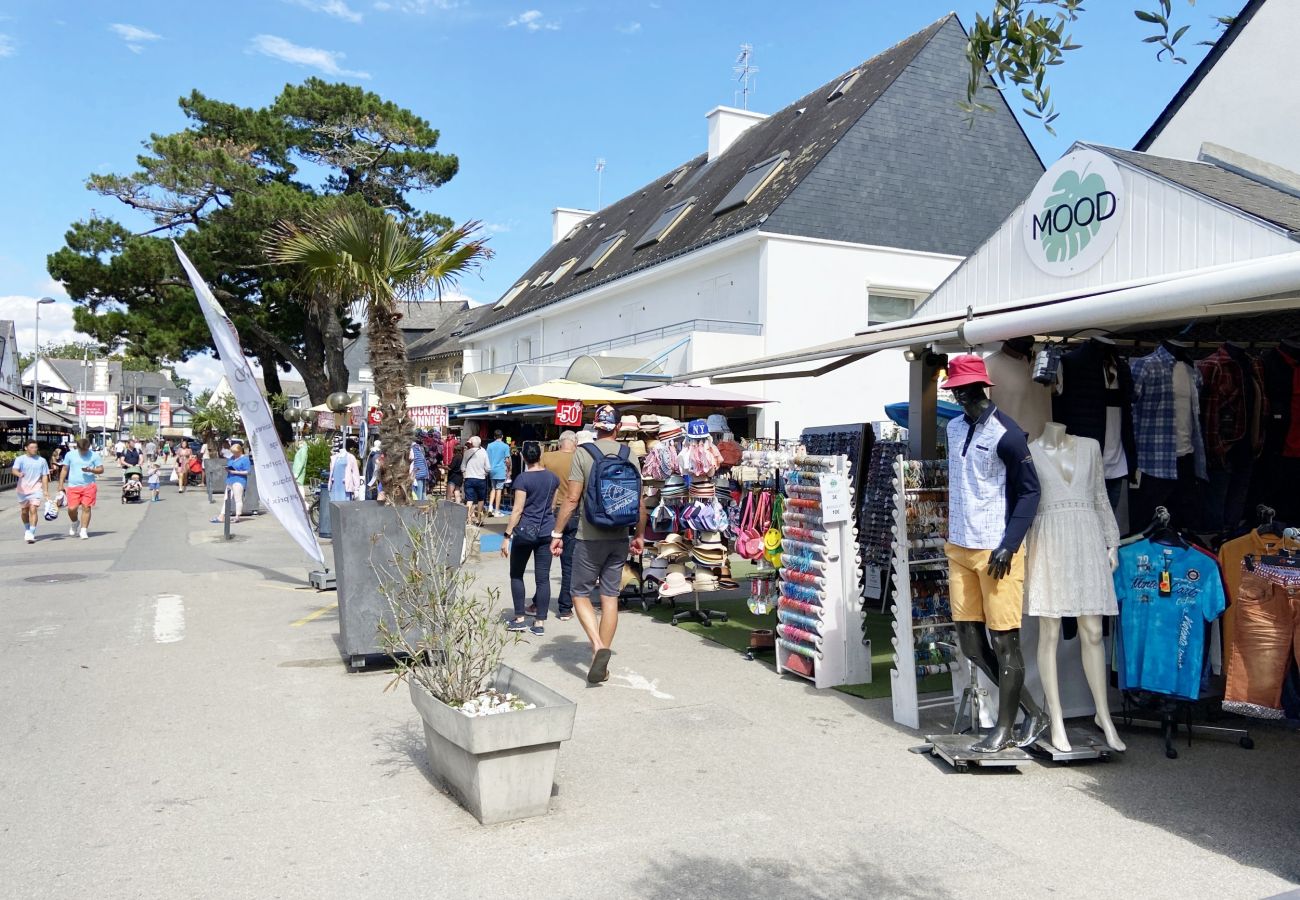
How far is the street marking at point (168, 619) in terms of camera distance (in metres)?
8.48

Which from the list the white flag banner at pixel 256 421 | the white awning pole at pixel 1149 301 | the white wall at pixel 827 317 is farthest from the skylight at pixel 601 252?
the white awning pole at pixel 1149 301

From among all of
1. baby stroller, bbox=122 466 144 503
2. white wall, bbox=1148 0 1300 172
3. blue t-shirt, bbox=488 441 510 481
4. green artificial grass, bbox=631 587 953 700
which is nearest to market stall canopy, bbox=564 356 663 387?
blue t-shirt, bbox=488 441 510 481

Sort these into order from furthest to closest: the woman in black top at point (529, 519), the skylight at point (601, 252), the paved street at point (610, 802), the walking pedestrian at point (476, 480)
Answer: the skylight at point (601, 252) < the walking pedestrian at point (476, 480) < the woman in black top at point (529, 519) < the paved street at point (610, 802)

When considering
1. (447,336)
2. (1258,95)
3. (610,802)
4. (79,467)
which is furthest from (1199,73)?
(447,336)

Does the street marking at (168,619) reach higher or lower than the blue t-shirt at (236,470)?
lower

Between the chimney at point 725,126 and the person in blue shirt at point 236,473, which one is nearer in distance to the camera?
the person in blue shirt at point 236,473

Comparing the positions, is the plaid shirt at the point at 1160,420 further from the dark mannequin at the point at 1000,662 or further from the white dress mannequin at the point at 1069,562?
the dark mannequin at the point at 1000,662

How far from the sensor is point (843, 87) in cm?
2569

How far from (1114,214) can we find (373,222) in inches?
406

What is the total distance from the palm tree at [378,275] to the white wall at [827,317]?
41.1 feet

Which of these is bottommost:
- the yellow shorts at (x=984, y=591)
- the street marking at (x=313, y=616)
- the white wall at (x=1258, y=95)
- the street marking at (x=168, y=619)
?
the street marking at (x=313, y=616)

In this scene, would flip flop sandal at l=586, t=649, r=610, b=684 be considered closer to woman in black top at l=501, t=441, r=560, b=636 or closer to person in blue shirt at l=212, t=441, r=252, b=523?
woman in black top at l=501, t=441, r=560, b=636

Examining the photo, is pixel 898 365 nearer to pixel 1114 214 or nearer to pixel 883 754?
pixel 1114 214

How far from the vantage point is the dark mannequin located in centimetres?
499
